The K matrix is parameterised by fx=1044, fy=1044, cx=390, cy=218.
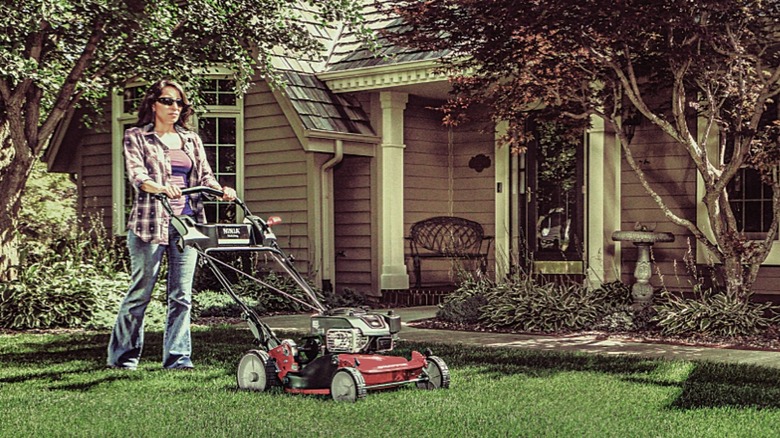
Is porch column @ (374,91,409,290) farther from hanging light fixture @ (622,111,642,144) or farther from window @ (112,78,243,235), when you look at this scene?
hanging light fixture @ (622,111,642,144)

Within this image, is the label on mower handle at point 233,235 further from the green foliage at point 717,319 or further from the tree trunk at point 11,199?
the tree trunk at point 11,199

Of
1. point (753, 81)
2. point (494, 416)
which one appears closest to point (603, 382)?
point (494, 416)

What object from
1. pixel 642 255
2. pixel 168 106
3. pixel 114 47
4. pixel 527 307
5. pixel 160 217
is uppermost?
pixel 114 47

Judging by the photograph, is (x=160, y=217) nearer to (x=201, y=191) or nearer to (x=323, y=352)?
(x=201, y=191)

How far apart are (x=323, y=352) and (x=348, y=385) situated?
1.05 ft

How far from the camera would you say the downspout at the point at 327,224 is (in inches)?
483

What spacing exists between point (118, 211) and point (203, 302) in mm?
3690

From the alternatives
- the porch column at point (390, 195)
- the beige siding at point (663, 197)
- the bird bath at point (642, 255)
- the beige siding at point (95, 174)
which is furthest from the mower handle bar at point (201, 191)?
the beige siding at point (95, 174)

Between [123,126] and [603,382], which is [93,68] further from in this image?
[603,382]

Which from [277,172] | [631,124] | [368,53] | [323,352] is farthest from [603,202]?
[323,352]

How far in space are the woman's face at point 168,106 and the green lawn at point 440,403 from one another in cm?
153

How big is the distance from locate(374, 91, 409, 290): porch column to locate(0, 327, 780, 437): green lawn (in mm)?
5314

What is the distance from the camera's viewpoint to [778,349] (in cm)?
771

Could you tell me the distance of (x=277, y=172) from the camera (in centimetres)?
1255
